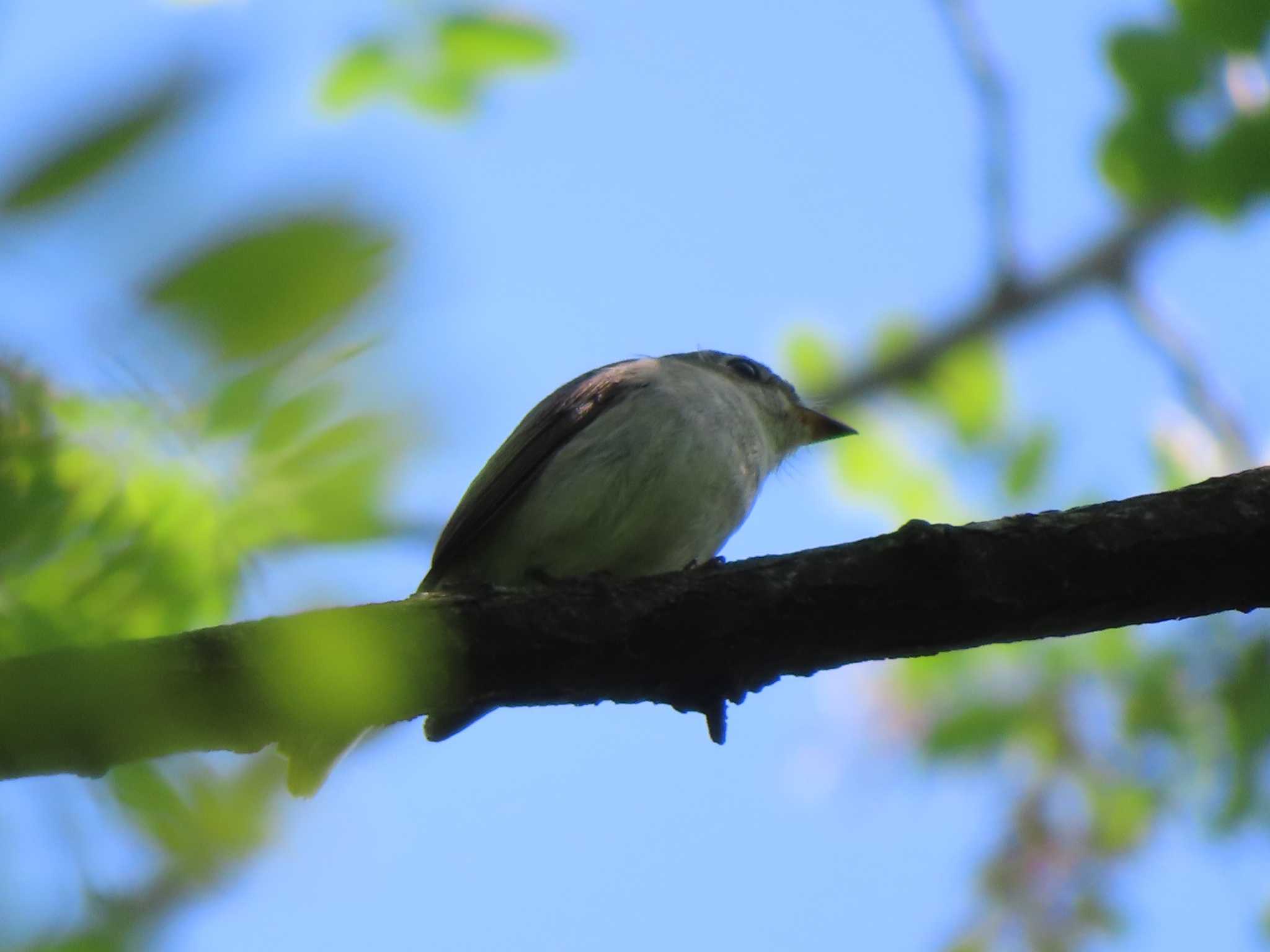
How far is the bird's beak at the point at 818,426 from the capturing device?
830cm

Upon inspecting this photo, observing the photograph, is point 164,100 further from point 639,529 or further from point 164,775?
point 639,529

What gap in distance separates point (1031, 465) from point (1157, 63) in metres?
3.00

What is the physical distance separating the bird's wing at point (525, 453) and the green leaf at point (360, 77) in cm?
201

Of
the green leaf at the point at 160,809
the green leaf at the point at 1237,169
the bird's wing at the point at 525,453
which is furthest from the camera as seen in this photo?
the bird's wing at the point at 525,453

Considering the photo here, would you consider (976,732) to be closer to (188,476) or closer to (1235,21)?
(1235,21)

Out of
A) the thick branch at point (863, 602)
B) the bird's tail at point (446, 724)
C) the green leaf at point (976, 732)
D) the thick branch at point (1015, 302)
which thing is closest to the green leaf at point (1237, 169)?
the thick branch at point (863, 602)

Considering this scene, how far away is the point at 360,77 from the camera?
4.41 metres

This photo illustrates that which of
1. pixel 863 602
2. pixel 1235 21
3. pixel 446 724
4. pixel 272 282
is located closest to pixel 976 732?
pixel 446 724

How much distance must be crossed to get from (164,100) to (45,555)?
1.80 ft

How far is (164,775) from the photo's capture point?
160 cm

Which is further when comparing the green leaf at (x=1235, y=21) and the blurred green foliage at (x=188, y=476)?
the green leaf at (x=1235, y=21)

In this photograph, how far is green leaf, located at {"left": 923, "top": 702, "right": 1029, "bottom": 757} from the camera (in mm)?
7602

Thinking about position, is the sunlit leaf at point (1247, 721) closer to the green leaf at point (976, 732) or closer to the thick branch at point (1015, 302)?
the green leaf at point (976, 732)

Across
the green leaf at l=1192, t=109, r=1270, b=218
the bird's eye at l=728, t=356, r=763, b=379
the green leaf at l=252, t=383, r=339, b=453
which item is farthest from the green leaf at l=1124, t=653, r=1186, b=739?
the green leaf at l=252, t=383, r=339, b=453
